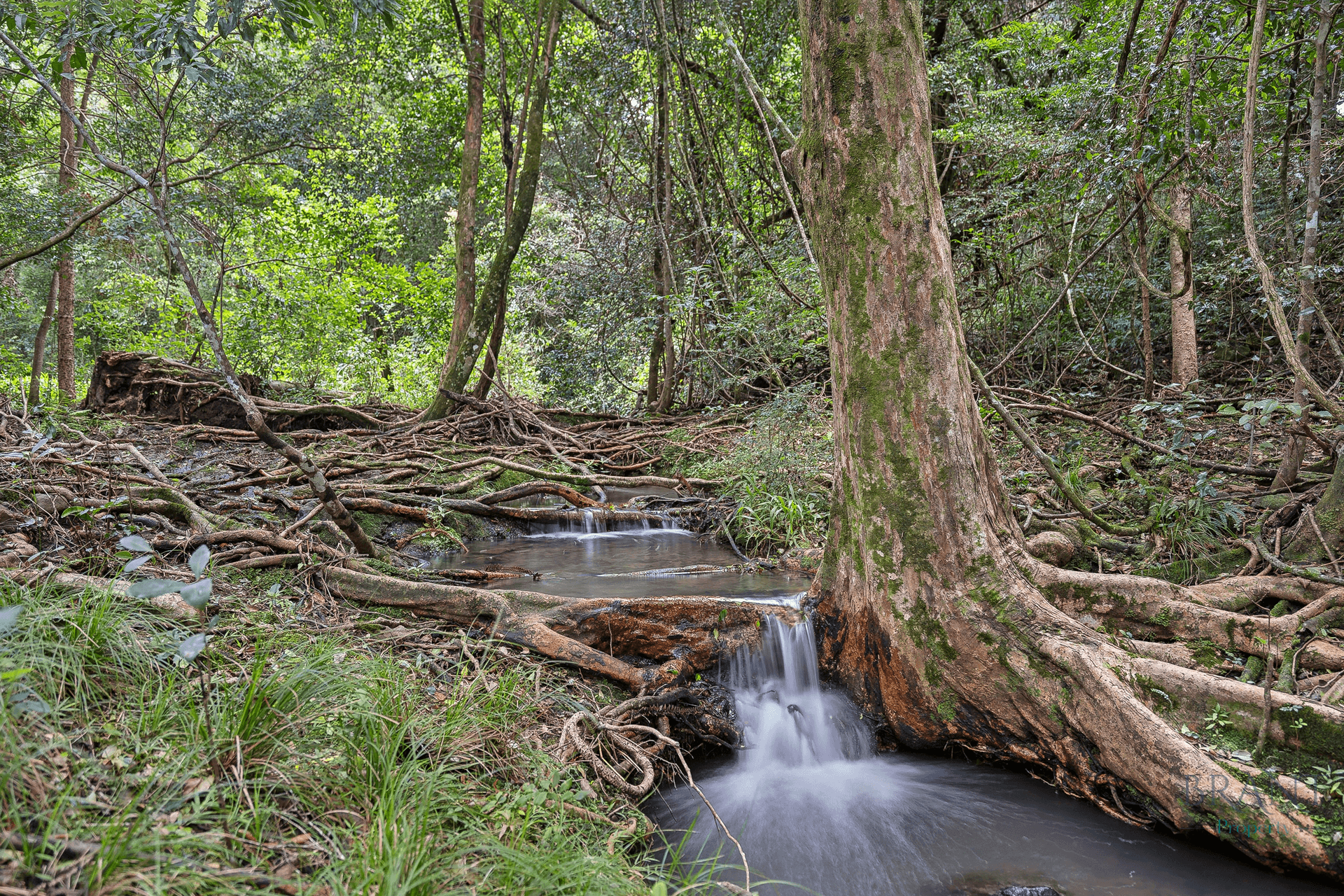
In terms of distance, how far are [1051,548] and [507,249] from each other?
8.40 m

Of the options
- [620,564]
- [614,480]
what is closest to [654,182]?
[614,480]

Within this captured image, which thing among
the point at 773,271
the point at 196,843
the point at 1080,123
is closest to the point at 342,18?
the point at 773,271

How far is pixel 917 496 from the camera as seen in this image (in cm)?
340

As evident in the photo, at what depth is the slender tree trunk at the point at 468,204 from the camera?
9984mm

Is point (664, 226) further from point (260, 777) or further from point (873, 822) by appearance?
point (260, 777)

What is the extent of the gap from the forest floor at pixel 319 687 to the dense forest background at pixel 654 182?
5.45 ft

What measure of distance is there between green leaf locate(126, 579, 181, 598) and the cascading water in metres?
1.76

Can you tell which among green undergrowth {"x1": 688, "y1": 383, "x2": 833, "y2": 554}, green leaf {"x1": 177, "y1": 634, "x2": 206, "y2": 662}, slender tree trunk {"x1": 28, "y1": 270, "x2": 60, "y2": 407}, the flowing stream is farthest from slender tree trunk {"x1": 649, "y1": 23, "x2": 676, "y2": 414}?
slender tree trunk {"x1": 28, "y1": 270, "x2": 60, "y2": 407}

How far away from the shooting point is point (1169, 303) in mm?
9234

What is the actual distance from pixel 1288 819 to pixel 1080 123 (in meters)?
5.60

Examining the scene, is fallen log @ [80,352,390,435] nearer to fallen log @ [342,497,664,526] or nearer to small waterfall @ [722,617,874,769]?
fallen log @ [342,497,664,526]

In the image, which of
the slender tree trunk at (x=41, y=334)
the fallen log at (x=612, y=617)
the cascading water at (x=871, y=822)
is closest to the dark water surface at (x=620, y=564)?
the fallen log at (x=612, y=617)

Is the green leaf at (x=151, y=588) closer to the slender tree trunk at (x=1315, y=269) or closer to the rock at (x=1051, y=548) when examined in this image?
the rock at (x=1051, y=548)

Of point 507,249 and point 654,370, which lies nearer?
Result: point 507,249
